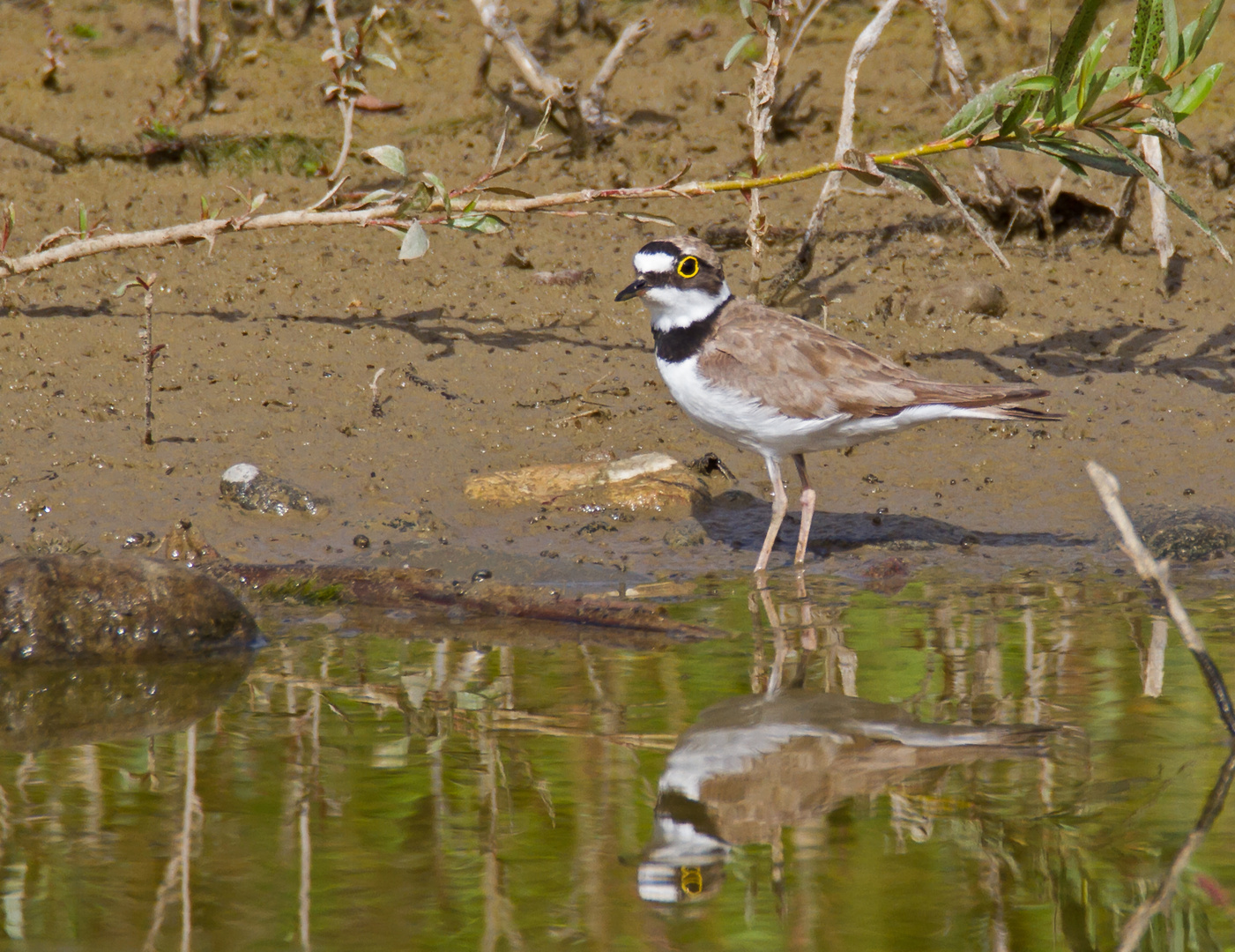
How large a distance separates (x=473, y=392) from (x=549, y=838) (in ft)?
15.2

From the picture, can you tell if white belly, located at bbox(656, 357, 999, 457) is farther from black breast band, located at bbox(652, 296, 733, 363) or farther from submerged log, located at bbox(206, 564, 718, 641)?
submerged log, located at bbox(206, 564, 718, 641)

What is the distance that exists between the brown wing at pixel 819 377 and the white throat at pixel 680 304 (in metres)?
0.12

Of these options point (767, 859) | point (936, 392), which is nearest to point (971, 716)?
point (767, 859)

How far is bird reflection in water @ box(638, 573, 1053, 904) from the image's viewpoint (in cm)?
343

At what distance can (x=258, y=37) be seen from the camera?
1071 cm

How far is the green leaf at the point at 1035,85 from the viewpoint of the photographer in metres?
5.80

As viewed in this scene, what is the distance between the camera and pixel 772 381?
20.6 feet

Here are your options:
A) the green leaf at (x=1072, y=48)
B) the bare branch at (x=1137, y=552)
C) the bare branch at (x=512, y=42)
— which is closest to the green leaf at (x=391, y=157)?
the bare branch at (x=512, y=42)

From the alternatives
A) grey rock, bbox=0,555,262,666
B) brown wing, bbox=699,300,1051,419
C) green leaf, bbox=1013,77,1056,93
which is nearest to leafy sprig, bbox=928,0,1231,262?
green leaf, bbox=1013,77,1056,93

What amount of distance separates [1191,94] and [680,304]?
2383 mm

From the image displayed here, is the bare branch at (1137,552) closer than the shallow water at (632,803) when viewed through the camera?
No

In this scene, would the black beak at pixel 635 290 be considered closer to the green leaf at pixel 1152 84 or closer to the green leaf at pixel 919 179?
the green leaf at pixel 919 179

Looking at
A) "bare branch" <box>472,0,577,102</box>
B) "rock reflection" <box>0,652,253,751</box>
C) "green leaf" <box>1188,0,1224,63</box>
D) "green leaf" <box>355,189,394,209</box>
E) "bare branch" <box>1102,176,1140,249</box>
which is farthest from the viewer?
"bare branch" <box>472,0,577,102</box>

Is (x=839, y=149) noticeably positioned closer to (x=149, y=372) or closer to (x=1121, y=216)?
(x=1121, y=216)
